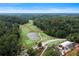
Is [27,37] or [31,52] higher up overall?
[27,37]

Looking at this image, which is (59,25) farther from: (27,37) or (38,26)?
(27,37)

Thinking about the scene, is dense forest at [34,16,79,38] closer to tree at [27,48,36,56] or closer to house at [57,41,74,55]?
house at [57,41,74,55]

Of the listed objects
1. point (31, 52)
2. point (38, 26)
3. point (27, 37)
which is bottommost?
point (31, 52)

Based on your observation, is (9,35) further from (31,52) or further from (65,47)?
(65,47)

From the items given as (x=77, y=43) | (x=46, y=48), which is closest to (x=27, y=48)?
A: (x=46, y=48)

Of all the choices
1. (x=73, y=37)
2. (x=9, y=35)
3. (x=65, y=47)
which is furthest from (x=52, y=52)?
(x=9, y=35)

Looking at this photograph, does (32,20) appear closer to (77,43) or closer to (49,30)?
(49,30)
